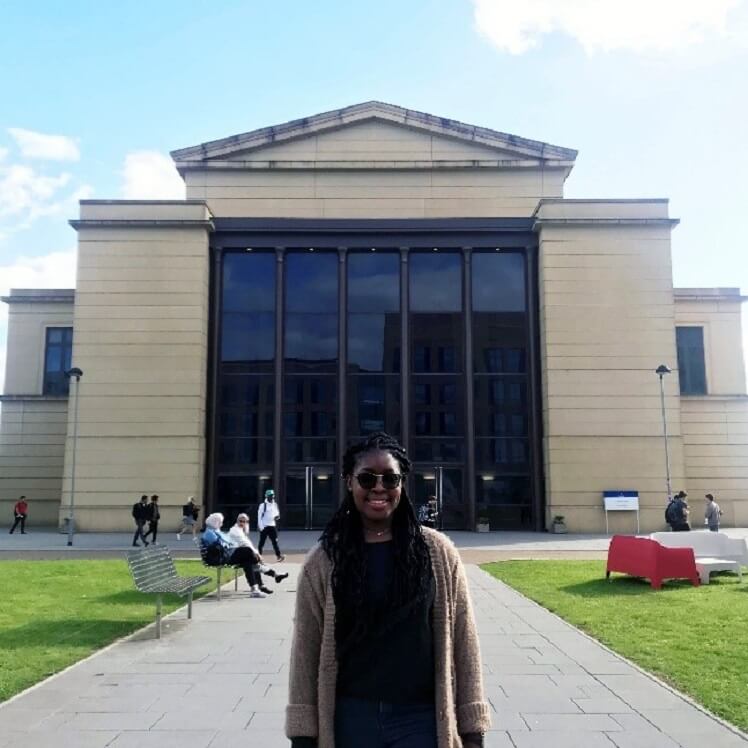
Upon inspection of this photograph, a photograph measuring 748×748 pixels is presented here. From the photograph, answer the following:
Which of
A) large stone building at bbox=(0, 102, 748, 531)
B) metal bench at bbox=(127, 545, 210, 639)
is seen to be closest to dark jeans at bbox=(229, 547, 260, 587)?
metal bench at bbox=(127, 545, 210, 639)

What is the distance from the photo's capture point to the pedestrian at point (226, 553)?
531 inches

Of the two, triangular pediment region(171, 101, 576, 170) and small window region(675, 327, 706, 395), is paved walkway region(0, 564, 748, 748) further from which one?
small window region(675, 327, 706, 395)

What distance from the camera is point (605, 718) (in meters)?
6.36

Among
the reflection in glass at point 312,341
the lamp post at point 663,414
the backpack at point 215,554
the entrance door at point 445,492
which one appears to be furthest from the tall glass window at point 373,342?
the backpack at point 215,554

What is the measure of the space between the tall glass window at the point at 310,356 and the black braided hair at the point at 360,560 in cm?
3123

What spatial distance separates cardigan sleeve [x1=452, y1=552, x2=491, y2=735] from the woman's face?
1.21ft

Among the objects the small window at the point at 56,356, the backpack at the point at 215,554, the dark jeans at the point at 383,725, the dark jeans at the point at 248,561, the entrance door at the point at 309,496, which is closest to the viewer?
the dark jeans at the point at 383,725

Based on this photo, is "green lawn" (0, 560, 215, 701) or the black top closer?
the black top

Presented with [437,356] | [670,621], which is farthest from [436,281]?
[670,621]

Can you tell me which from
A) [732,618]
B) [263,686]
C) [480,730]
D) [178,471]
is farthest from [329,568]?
[178,471]

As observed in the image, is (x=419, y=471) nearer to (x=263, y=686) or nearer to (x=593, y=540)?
(x=593, y=540)

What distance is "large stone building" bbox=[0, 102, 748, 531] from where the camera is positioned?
110 ft

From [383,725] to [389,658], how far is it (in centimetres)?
23

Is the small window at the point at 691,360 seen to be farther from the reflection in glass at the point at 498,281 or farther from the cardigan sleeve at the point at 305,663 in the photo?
the cardigan sleeve at the point at 305,663
